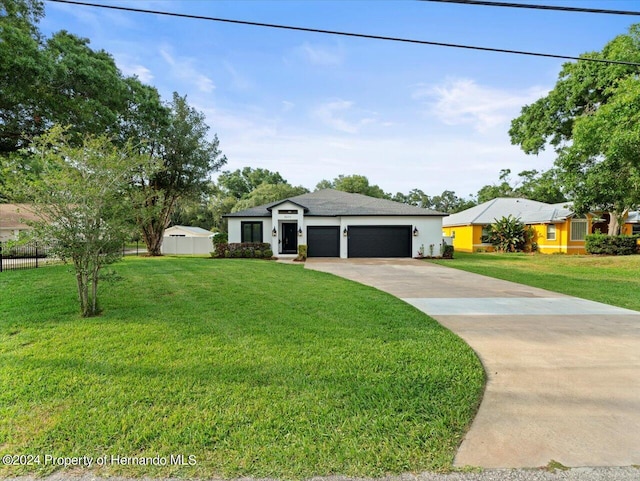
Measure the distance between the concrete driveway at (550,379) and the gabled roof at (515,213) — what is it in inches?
694

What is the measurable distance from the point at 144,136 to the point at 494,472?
20.5 metres

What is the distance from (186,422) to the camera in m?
2.38

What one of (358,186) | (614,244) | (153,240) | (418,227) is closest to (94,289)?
(418,227)

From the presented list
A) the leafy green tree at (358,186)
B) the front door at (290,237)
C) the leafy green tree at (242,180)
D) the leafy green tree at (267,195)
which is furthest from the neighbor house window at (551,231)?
the leafy green tree at (242,180)

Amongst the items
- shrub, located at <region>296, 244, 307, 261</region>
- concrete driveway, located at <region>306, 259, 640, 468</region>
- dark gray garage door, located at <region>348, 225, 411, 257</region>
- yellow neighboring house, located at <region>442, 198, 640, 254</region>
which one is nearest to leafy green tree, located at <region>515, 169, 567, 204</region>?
yellow neighboring house, located at <region>442, 198, 640, 254</region>

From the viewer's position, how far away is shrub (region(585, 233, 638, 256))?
18.2 meters

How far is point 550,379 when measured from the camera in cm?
321

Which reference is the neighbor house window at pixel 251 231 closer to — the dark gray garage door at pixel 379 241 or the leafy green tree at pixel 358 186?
the dark gray garage door at pixel 379 241

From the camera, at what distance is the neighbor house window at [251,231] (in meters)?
18.4

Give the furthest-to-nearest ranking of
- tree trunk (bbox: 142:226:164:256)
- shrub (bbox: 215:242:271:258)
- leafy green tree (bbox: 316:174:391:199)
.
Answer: leafy green tree (bbox: 316:174:391:199) < tree trunk (bbox: 142:226:164:256) < shrub (bbox: 215:242:271:258)

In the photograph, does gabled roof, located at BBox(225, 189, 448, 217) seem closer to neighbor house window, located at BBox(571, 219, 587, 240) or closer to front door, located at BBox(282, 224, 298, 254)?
front door, located at BBox(282, 224, 298, 254)

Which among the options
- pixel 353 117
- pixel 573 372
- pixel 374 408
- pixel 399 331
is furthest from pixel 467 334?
pixel 353 117

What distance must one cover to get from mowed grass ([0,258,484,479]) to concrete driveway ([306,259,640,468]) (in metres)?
0.25

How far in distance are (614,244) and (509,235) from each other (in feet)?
17.6
